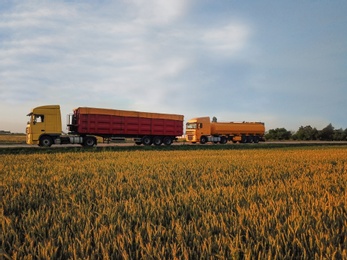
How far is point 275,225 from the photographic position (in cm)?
386

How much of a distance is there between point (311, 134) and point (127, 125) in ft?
173

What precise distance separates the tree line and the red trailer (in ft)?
136

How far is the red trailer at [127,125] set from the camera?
27.1 m

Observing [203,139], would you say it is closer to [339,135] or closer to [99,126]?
[99,126]

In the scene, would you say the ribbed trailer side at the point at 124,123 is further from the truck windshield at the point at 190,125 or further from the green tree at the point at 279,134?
the green tree at the point at 279,134

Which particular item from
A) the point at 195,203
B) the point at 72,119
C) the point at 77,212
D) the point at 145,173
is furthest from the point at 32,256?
the point at 72,119

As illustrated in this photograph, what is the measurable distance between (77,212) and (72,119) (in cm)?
2500

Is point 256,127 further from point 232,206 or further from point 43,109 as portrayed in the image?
point 232,206

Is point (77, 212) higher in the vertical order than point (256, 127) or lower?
lower

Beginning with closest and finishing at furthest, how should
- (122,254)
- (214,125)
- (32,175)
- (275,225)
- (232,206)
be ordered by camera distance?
(122,254) < (275,225) < (232,206) < (32,175) < (214,125)

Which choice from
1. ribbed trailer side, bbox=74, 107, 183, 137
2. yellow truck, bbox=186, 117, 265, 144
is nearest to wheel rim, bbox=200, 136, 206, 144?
yellow truck, bbox=186, 117, 265, 144

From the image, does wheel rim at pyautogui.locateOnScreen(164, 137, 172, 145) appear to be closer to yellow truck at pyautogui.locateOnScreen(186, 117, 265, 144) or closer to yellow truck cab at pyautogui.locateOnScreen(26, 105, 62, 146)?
yellow truck at pyautogui.locateOnScreen(186, 117, 265, 144)

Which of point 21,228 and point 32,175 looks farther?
point 32,175

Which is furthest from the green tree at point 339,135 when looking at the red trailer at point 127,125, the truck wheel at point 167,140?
the truck wheel at point 167,140
